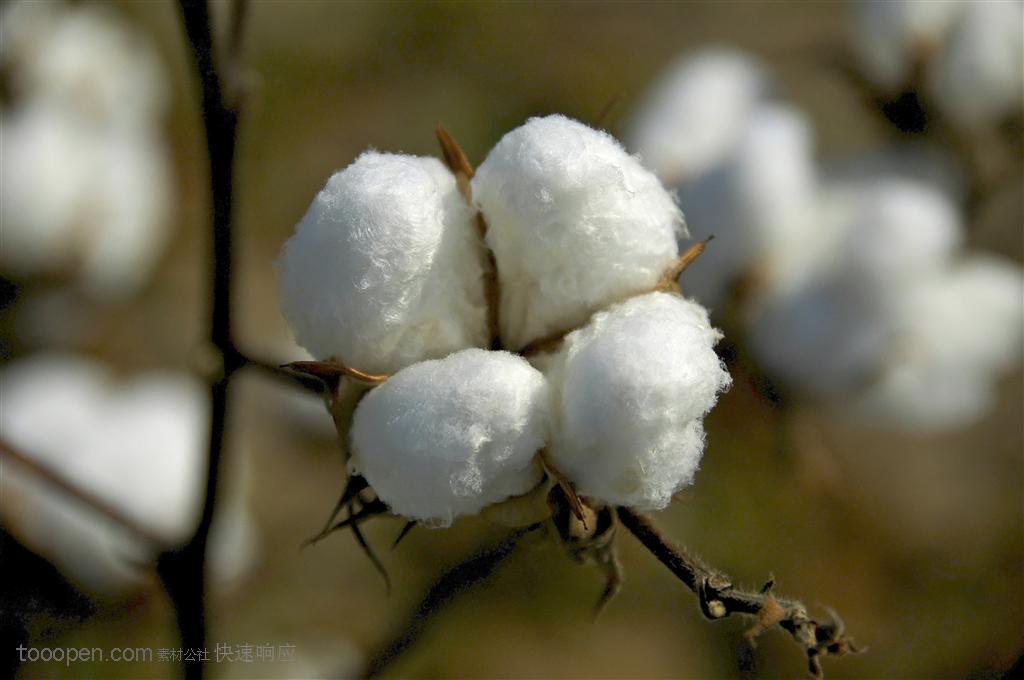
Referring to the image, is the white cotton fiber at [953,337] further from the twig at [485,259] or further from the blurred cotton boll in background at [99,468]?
the blurred cotton boll in background at [99,468]

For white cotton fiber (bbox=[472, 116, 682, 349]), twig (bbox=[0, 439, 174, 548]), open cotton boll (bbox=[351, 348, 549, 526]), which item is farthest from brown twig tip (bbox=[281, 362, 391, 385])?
twig (bbox=[0, 439, 174, 548])

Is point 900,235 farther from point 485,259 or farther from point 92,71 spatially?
point 92,71

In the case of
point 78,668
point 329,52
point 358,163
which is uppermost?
point 358,163

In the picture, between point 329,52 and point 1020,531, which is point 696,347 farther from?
point 329,52

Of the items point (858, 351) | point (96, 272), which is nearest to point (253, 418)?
point (96, 272)

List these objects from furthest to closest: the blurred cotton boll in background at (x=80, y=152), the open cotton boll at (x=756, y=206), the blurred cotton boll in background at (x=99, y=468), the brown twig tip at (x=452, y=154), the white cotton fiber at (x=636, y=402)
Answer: the blurred cotton boll in background at (x=80, y=152), the blurred cotton boll in background at (x=99, y=468), the open cotton boll at (x=756, y=206), the brown twig tip at (x=452, y=154), the white cotton fiber at (x=636, y=402)

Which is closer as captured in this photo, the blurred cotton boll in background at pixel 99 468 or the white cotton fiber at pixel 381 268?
the white cotton fiber at pixel 381 268

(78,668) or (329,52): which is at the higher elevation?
(329,52)

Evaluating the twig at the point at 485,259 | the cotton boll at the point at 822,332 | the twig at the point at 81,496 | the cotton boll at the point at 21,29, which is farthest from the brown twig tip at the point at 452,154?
the cotton boll at the point at 21,29
